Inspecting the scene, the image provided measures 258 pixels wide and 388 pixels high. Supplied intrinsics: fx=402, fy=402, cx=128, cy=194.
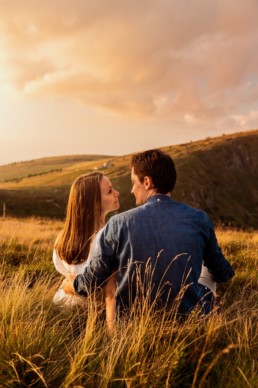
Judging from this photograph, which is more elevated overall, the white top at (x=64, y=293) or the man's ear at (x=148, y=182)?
the man's ear at (x=148, y=182)

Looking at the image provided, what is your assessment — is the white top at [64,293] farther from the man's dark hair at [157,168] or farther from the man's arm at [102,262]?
the man's dark hair at [157,168]

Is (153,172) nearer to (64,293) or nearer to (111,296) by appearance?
(111,296)

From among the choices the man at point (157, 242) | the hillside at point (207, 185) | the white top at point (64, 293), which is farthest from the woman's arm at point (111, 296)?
the hillside at point (207, 185)

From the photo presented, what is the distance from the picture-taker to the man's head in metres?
3.44

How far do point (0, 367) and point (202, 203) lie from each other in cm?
6373

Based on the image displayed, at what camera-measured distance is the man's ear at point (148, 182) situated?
353 cm

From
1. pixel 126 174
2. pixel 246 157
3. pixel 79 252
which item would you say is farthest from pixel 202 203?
pixel 79 252

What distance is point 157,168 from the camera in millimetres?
3438

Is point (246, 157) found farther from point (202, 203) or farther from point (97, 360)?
point (97, 360)

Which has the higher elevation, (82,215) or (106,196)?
(106,196)

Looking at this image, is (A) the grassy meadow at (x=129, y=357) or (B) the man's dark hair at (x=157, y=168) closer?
(A) the grassy meadow at (x=129, y=357)

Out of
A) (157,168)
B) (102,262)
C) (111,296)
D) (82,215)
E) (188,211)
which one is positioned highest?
(157,168)

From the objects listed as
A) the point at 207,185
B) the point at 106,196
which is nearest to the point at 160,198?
the point at 106,196

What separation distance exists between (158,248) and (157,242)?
0.17 ft
